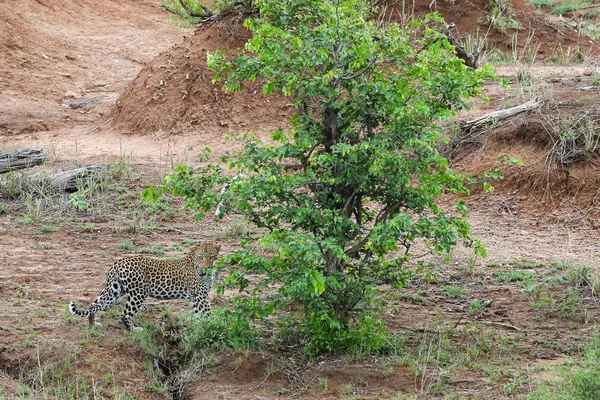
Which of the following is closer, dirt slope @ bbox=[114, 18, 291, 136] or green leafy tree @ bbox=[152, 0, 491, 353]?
A: green leafy tree @ bbox=[152, 0, 491, 353]

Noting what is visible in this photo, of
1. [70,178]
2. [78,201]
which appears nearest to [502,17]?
[70,178]

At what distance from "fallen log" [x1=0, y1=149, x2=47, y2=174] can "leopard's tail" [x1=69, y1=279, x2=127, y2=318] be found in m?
4.04

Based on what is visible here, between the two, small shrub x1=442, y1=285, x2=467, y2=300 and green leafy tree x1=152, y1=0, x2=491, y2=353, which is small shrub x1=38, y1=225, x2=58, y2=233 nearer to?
green leafy tree x1=152, y1=0, x2=491, y2=353

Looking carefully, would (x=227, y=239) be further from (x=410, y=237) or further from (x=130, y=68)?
(x=130, y=68)

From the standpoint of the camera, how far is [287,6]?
305 inches

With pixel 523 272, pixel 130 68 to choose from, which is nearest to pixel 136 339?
pixel 523 272

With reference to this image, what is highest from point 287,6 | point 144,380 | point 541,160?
point 287,6

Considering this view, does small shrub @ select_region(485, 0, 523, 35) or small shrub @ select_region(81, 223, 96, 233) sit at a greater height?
small shrub @ select_region(485, 0, 523, 35)

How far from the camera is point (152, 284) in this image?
843 centimetres

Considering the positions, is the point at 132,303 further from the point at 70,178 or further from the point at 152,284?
the point at 70,178

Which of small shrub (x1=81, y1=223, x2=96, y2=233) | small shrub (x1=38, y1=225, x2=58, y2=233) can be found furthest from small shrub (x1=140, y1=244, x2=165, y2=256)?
small shrub (x1=38, y1=225, x2=58, y2=233)

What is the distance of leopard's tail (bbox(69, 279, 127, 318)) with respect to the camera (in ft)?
27.2

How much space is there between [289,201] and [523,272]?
333cm

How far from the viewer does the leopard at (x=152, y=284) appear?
8.35m
